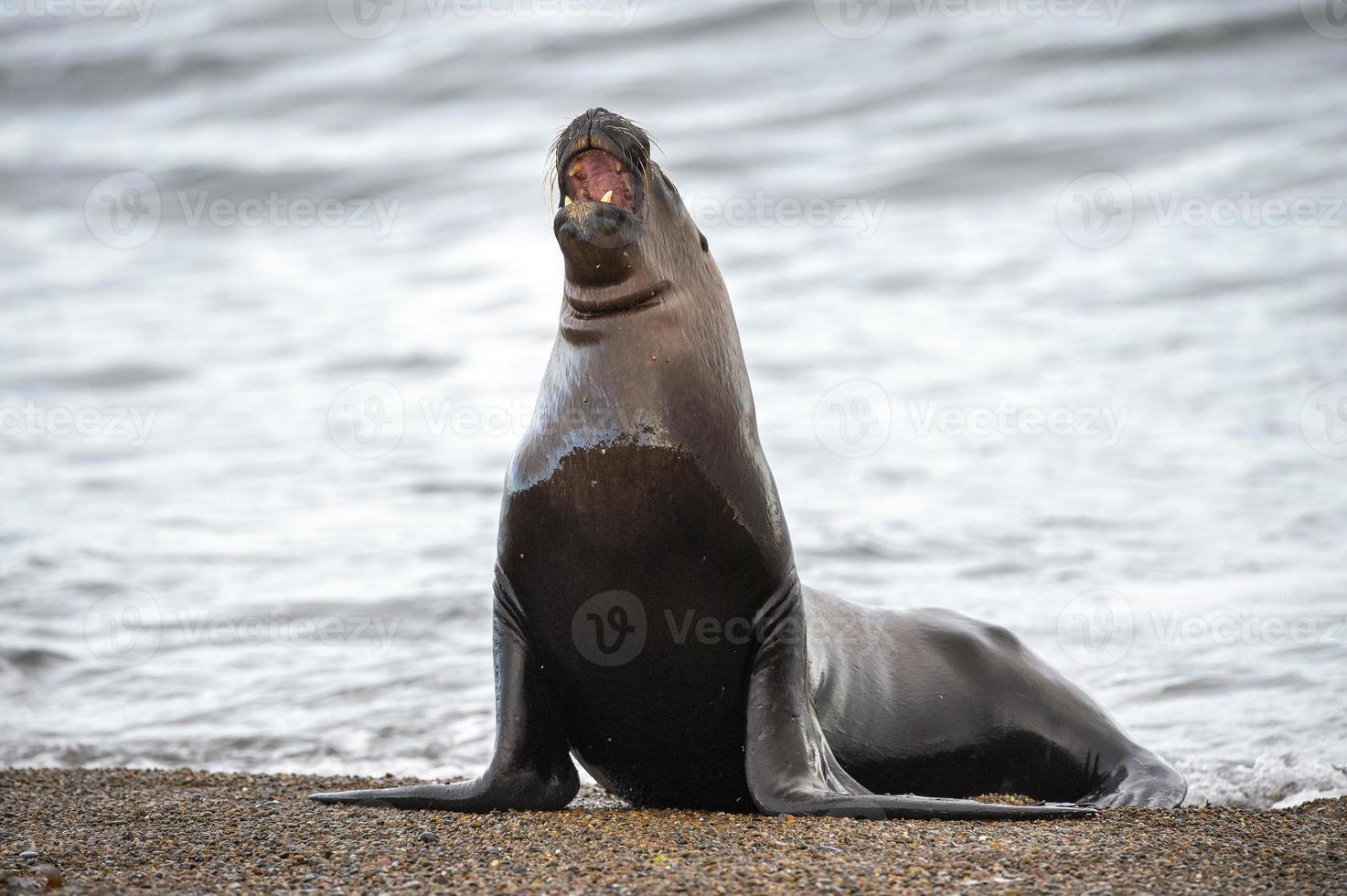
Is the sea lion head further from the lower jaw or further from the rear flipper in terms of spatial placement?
the rear flipper

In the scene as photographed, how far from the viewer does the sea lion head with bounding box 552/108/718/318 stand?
5395 millimetres

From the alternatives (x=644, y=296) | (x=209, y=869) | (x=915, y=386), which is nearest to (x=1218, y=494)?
(x=915, y=386)

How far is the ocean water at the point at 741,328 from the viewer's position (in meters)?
9.22

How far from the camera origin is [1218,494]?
461 inches

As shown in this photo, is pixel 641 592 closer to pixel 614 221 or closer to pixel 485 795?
pixel 485 795

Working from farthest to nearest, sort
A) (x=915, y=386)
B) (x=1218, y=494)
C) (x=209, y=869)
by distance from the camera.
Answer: (x=915, y=386), (x=1218, y=494), (x=209, y=869)

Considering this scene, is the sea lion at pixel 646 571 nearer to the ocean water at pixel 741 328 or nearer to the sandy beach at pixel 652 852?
the sandy beach at pixel 652 852

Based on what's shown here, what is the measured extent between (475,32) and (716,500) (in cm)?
2507

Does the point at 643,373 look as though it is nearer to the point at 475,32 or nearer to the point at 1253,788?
the point at 1253,788

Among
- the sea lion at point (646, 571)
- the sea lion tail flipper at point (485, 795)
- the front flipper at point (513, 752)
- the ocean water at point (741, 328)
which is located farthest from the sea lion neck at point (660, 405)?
the ocean water at point (741, 328)

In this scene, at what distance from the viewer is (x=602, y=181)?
564 cm

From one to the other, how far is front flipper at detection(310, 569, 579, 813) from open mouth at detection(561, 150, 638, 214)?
1.37 metres

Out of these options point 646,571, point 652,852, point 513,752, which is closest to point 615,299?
point 646,571

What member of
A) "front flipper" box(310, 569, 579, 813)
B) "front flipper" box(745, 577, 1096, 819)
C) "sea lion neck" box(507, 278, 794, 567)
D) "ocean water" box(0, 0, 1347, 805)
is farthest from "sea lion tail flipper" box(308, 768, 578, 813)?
"ocean water" box(0, 0, 1347, 805)
